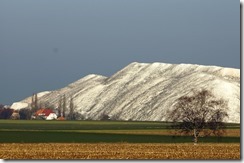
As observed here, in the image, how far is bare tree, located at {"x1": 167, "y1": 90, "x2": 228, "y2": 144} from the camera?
6869cm

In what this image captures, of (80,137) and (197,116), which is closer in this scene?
(197,116)

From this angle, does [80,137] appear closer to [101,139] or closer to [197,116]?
[101,139]

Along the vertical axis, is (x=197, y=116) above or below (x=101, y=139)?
above

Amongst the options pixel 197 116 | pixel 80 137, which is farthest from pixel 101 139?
pixel 197 116

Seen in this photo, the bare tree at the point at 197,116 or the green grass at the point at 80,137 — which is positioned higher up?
the bare tree at the point at 197,116

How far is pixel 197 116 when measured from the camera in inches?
2714

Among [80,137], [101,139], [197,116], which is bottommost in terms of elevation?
[80,137]

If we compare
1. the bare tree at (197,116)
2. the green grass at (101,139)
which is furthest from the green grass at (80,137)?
the bare tree at (197,116)

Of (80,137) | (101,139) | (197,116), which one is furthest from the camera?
(80,137)

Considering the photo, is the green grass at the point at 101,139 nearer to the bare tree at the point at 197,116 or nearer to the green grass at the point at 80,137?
the green grass at the point at 80,137

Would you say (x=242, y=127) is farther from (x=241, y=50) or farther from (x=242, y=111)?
(x=241, y=50)

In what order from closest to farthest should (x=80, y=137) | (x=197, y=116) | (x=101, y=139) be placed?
1. (x=197, y=116)
2. (x=101, y=139)
3. (x=80, y=137)

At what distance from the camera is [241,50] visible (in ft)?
86.5

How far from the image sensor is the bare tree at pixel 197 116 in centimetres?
6869
